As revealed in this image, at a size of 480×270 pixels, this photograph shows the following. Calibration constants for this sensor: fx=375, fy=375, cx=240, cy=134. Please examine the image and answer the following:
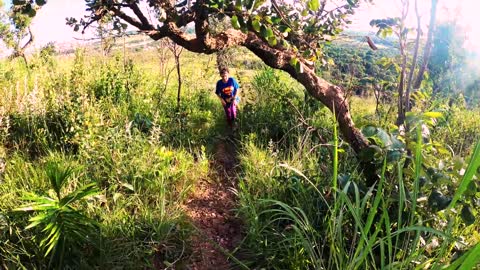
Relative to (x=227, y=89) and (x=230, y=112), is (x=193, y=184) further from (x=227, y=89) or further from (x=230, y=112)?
(x=227, y=89)

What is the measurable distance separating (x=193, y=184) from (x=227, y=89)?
2065 mm

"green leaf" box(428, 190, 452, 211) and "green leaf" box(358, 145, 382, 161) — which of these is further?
"green leaf" box(358, 145, 382, 161)

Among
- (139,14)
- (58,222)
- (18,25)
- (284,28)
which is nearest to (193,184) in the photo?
(58,222)

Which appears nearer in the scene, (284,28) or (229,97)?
(284,28)

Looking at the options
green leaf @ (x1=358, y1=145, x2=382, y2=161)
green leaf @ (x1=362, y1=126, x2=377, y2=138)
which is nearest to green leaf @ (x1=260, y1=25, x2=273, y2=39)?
green leaf @ (x1=362, y1=126, x2=377, y2=138)

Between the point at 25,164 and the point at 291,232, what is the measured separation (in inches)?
95.6

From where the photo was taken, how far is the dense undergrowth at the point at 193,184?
2033 mm

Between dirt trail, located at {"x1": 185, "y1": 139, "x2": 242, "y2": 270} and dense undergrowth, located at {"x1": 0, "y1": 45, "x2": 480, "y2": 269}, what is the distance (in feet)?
0.40

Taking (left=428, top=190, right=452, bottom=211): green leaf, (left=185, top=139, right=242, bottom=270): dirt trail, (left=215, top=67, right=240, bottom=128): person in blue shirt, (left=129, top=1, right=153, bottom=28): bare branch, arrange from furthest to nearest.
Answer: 1. (left=215, top=67, right=240, bottom=128): person in blue shirt
2. (left=129, top=1, right=153, bottom=28): bare branch
3. (left=185, top=139, right=242, bottom=270): dirt trail
4. (left=428, top=190, right=452, bottom=211): green leaf

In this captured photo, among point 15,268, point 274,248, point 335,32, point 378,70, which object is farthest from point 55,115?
point 378,70

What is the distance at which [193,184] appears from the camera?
3674 millimetres

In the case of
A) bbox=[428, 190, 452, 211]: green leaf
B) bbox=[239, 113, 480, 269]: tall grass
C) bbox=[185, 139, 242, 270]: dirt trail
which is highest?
bbox=[428, 190, 452, 211]: green leaf

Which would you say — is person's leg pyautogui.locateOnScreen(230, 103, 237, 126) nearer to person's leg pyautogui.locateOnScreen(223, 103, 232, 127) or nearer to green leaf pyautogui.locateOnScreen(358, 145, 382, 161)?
person's leg pyautogui.locateOnScreen(223, 103, 232, 127)

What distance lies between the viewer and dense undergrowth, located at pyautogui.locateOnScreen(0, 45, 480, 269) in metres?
2.03
